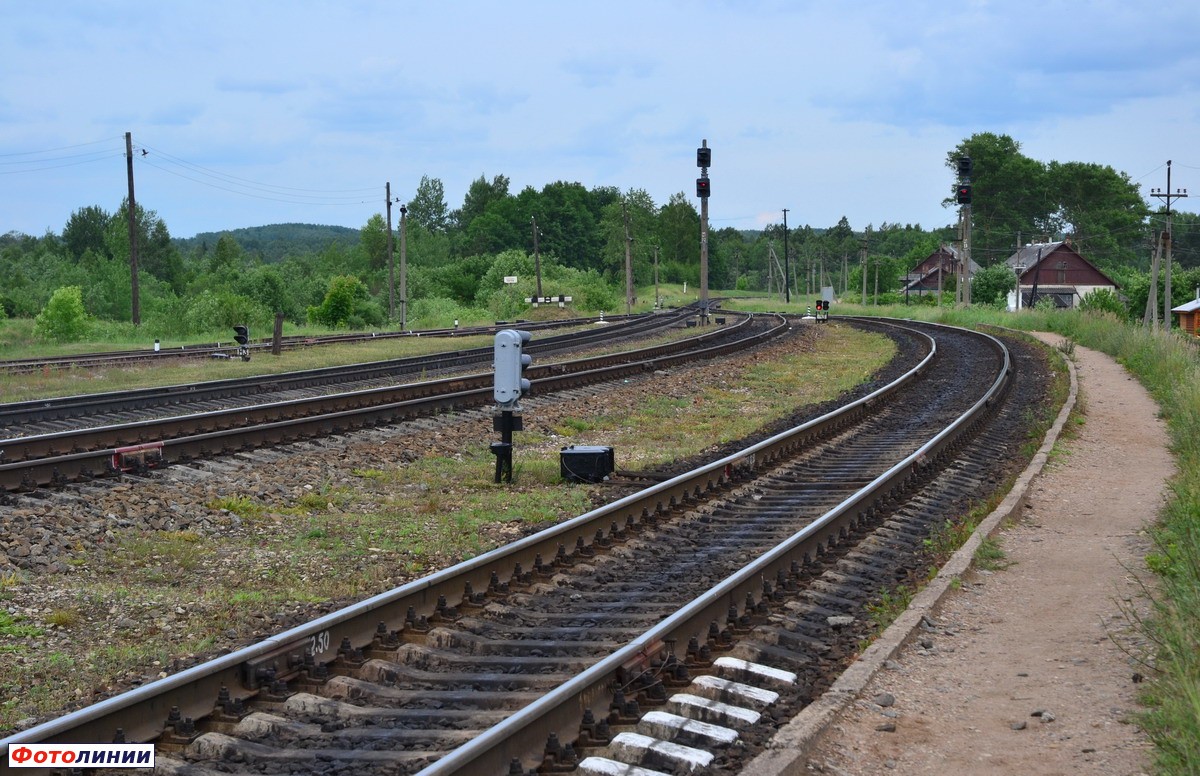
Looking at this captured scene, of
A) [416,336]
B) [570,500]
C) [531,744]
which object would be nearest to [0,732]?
[531,744]

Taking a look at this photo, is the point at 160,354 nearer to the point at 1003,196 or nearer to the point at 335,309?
the point at 335,309

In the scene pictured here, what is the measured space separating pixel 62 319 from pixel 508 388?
33250 mm

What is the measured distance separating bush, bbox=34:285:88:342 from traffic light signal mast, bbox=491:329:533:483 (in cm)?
3268

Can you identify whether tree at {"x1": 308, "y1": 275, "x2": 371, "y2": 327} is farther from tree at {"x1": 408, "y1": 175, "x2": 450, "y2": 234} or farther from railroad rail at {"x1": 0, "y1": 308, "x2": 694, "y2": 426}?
tree at {"x1": 408, "y1": 175, "x2": 450, "y2": 234}

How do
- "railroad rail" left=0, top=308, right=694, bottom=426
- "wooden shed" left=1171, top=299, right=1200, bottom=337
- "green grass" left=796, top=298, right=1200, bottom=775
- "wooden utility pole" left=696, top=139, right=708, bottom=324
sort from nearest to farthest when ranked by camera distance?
"green grass" left=796, top=298, right=1200, bottom=775, "railroad rail" left=0, top=308, right=694, bottom=426, "wooden utility pole" left=696, top=139, right=708, bottom=324, "wooden shed" left=1171, top=299, right=1200, bottom=337

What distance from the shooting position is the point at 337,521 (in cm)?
1079

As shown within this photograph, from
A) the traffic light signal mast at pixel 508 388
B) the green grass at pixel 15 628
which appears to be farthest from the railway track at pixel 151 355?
the green grass at pixel 15 628

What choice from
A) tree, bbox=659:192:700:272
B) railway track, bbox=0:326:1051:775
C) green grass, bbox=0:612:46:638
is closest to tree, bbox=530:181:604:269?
tree, bbox=659:192:700:272

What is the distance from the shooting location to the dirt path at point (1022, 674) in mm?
5629

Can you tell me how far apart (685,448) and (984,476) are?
3790 mm

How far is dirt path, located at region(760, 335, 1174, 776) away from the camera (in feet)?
18.5

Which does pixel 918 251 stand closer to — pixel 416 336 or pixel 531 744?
pixel 416 336

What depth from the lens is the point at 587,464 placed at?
12.8 metres

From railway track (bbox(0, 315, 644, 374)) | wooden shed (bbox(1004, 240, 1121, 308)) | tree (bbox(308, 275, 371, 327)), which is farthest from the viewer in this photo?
wooden shed (bbox(1004, 240, 1121, 308))
